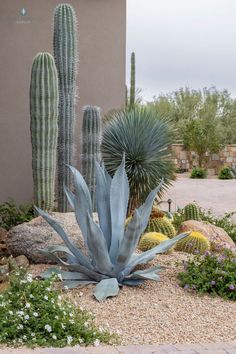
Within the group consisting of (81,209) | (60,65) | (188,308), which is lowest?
(188,308)

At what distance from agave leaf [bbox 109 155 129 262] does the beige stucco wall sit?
5524 millimetres

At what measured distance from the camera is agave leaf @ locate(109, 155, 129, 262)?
6012 mm

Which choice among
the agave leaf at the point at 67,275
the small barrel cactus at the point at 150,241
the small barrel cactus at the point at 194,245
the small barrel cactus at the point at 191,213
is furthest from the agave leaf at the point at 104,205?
the small barrel cactus at the point at 191,213

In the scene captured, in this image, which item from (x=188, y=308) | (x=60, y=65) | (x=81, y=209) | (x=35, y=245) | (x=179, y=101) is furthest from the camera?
(x=179, y=101)

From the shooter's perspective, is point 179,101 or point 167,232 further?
point 179,101

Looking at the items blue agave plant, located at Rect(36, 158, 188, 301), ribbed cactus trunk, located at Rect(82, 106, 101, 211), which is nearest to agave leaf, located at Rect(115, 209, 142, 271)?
blue agave plant, located at Rect(36, 158, 188, 301)

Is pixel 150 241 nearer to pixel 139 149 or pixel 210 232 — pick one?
pixel 210 232

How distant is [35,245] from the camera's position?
696 cm

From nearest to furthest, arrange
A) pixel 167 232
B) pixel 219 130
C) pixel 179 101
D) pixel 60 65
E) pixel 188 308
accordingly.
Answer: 1. pixel 188 308
2. pixel 167 232
3. pixel 60 65
4. pixel 219 130
5. pixel 179 101

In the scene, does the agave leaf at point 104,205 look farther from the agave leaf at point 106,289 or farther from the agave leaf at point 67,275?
the agave leaf at point 106,289

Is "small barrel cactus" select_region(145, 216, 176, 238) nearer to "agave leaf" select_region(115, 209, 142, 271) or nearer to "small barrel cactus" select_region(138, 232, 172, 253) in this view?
"small barrel cactus" select_region(138, 232, 172, 253)

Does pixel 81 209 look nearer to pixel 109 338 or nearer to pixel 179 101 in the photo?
pixel 109 338

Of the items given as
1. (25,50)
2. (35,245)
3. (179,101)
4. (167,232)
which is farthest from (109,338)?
(179,101)

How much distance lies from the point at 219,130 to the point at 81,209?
22873 mm
